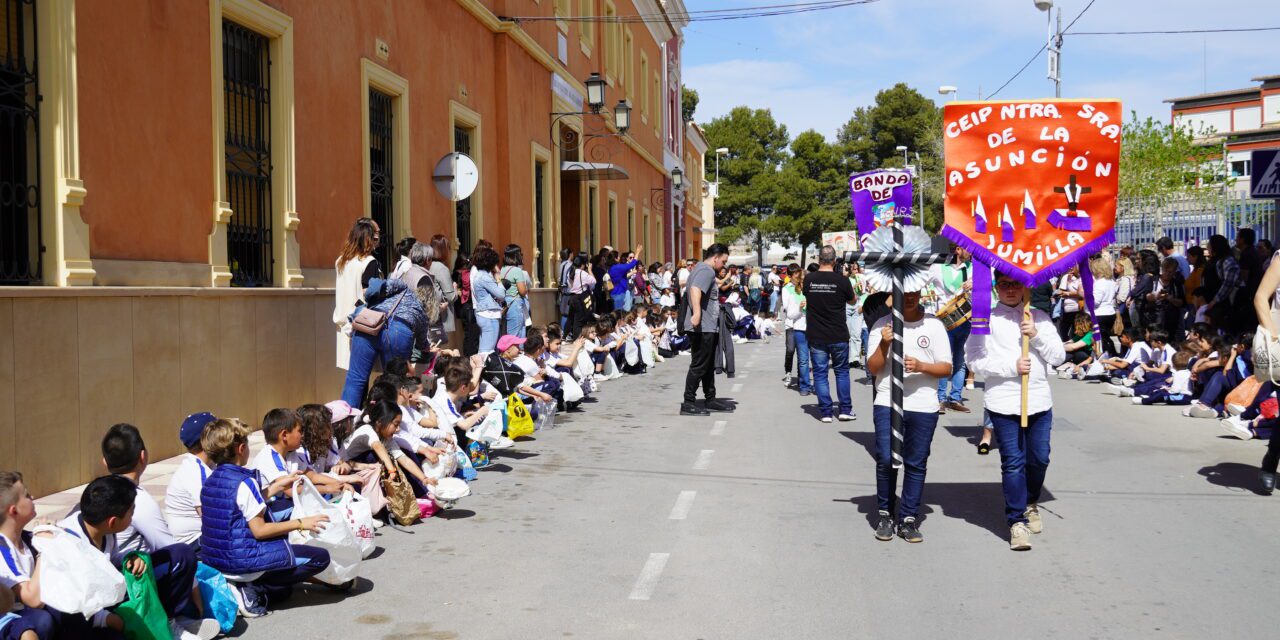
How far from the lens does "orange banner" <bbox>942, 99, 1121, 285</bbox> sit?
23.6 feet

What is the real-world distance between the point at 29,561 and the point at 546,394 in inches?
294

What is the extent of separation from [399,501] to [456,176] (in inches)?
319

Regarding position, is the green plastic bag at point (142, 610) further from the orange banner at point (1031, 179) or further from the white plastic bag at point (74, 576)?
the orange banner at point (1031, 179)

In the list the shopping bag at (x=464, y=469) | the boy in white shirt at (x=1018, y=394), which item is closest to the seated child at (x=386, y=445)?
the shopping bag at (x=464, y=469)

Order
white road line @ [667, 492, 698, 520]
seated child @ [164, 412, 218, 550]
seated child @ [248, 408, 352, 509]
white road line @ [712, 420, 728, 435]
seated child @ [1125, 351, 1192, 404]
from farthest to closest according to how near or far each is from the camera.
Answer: seated child @ [1125, 351, 1192, 404], white road line @ [712, 420, 728, 435], white road line @ [667, 492, 698, 520], seated child @ [248, 408, 352, 509], seated child @ [164, 412, 218, 550]

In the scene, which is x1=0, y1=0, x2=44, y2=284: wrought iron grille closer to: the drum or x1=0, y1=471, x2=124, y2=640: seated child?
x1=0, y1=471, x2=124, y2=640: seated child

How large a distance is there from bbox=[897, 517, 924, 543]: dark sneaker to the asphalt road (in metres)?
0.10

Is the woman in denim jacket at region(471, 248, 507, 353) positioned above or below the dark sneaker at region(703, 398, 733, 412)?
above

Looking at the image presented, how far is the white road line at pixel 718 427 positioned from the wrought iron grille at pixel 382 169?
4953mm

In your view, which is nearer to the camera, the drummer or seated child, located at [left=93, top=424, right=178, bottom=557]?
seated child, located at [left=93, top=424, right=178, bottom=557]

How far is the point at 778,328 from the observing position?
33.4 m

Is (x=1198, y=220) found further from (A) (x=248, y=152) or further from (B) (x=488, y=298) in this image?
(A) (x=248, y=152)

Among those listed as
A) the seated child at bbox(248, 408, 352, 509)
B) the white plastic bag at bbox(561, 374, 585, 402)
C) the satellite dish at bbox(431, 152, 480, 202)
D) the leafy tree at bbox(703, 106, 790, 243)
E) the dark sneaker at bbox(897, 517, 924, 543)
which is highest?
the leafy tree at bbox(703, 106, 790, 243)

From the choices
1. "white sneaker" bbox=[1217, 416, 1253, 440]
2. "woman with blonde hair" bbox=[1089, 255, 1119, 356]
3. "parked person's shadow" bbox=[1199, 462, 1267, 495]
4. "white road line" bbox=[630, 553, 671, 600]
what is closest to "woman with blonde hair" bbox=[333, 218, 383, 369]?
"white road line" bbox=[630, 553, 671, 600]
